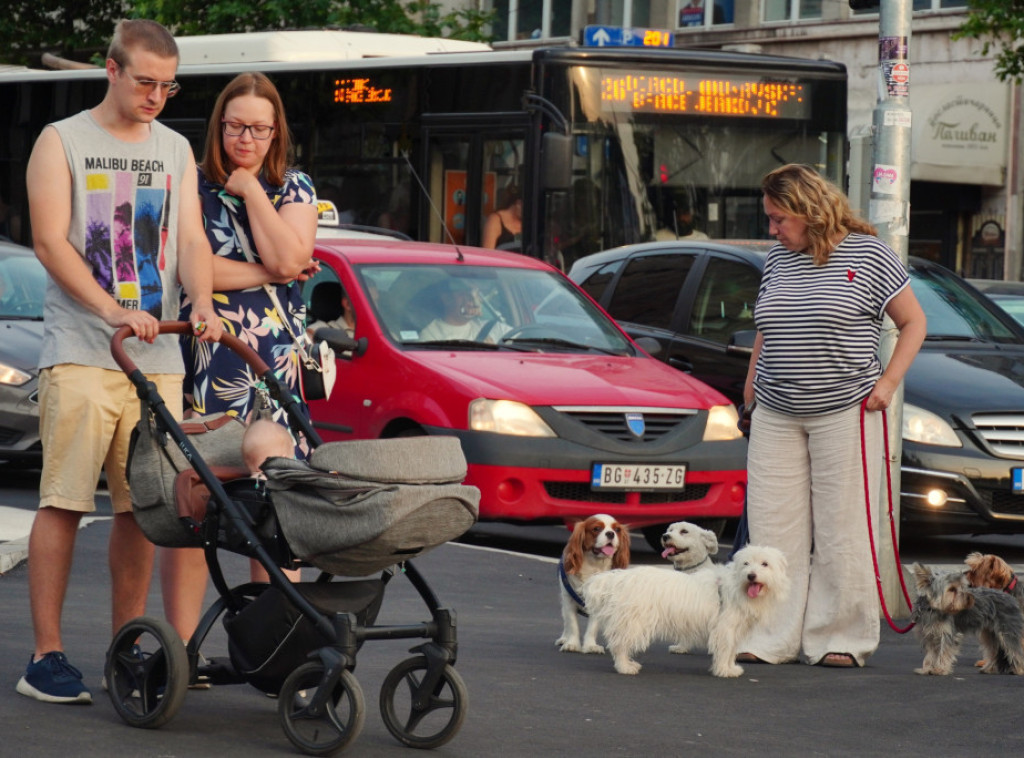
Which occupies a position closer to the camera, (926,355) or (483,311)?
(926,355)

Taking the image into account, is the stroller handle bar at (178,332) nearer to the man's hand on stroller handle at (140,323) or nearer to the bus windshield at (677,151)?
the man's hand on stroller handle at (140,323)

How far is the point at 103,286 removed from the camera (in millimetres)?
5789

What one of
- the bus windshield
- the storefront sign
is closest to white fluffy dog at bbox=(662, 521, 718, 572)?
the bus windshield

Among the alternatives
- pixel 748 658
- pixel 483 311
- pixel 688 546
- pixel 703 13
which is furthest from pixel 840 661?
pixel 703 13

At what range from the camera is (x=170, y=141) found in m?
5.96

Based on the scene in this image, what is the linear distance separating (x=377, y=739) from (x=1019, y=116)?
26303 millimetres

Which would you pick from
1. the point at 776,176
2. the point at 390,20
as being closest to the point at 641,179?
the point at 776,176

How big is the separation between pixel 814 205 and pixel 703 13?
28.2 meters

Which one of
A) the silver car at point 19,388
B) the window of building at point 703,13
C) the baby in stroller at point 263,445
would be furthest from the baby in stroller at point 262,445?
the window of building at point 703,13

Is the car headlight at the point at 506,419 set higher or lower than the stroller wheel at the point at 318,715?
higher

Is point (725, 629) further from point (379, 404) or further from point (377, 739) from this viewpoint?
point (379, 404)

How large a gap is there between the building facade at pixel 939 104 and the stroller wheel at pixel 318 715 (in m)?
24.3

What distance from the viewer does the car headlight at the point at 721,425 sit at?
10.7 m

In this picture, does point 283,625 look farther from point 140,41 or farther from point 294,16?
point 294,16
